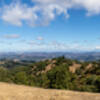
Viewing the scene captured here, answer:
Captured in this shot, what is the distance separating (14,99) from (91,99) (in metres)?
8.01

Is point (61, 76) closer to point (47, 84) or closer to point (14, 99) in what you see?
point (47, 84)

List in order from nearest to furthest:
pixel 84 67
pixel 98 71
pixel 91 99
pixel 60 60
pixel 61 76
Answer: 1. pixel 91 99
2. pixel 61 76
3. pixel 98 71
4. pixel 84 67
5. pixel 60 60

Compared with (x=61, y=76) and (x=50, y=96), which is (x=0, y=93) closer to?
(x=50, y=96)

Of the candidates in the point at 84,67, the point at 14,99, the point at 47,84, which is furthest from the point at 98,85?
the point at 84,67

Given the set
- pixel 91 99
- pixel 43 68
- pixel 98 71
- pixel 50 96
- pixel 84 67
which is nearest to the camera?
pixel 91 99

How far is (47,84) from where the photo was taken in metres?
41.7

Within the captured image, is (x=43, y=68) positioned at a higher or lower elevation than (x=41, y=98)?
lower

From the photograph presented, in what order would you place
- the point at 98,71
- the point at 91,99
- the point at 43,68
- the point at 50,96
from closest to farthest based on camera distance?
the point at 91,99 → the point at 50,96 → the point at 98,71 → the point at 43,68

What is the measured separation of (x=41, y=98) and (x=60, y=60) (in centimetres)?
7042

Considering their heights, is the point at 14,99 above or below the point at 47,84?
above

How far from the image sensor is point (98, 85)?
Answer: 34.7 meters

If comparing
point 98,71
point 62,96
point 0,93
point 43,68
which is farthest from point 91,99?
point 43,68

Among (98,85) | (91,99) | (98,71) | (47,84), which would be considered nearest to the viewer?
(91,99)

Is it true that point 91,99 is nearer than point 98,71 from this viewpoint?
Yes
